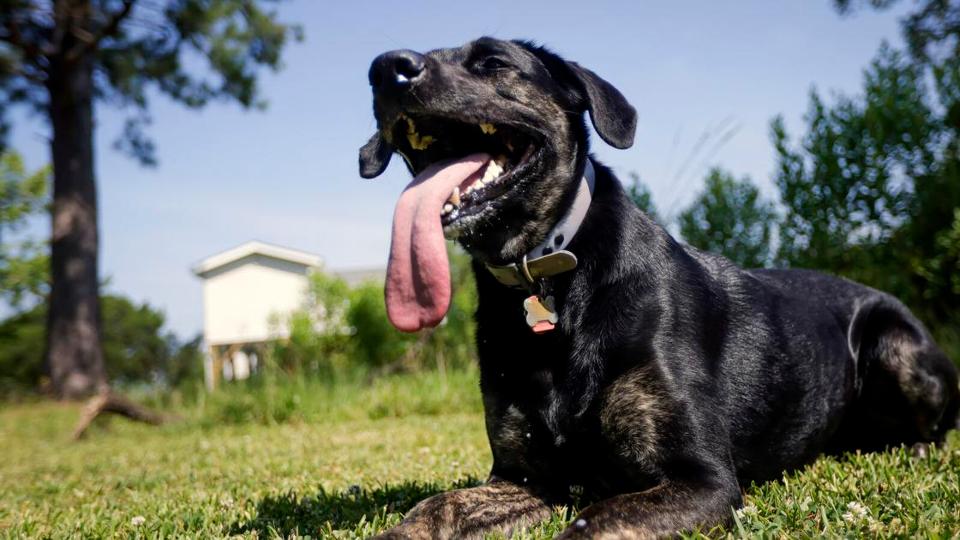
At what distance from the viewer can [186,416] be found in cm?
1006

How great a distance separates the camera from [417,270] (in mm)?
2547

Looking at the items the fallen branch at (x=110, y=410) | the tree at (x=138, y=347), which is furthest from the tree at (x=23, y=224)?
the fallen branch at (x=110, y=410)

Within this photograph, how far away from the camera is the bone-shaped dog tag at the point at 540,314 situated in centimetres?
276

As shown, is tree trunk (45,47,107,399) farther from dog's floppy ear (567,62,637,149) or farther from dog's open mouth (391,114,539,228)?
dog's floppy ear (567,62,637,149)

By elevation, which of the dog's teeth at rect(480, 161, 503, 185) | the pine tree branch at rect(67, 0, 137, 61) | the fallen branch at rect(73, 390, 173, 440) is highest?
the pine tree branch at rect(67, 0, 137, 61)

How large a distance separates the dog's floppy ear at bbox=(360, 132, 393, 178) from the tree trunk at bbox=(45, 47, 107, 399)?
14141 mm

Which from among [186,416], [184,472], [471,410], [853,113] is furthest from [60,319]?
[853,113]

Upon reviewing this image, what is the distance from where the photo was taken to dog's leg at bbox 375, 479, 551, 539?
8.55ft

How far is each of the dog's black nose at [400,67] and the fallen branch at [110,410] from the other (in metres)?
8.13

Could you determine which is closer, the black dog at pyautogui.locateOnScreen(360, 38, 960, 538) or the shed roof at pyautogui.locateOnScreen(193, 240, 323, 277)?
the black dog at pyautogui.locateOnScreen(360, 38, 960, 538)

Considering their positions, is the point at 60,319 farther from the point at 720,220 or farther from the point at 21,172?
the point at 21,172

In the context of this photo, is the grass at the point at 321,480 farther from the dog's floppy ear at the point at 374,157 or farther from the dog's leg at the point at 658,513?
the dog's floppy ear at the point at 374,157

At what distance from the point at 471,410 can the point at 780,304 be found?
5949mm

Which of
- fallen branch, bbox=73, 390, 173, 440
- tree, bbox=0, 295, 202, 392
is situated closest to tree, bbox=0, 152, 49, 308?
tree, bbox=0, 295, 202, 392
